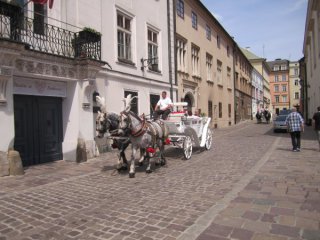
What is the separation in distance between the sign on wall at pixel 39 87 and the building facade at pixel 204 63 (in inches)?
297

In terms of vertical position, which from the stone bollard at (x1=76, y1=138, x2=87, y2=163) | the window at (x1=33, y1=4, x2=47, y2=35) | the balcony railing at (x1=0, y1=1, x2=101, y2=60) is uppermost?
the window at (x1=33, y1=4, x2=47, y2=35)

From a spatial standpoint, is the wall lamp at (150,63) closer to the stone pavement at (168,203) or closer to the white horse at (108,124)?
the stone pavement at (168,203)

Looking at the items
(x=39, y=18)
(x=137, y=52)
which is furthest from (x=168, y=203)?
(x=137, y=52)

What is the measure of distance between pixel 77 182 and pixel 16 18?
4.56 meters

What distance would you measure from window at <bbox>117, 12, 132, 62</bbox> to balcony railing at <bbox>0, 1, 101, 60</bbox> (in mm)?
2697

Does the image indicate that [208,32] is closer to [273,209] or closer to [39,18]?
[39,18]

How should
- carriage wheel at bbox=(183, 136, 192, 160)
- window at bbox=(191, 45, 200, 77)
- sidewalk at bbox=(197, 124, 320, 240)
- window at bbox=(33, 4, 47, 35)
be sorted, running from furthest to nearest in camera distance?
window at bbox=(191, 45, 200, 77)
carriage wheel at bbox=(183, 136, 192, 160)
window at bbox=(33, 4, 47, 35)
sidewalk at bbox=(197, 124, 320, 240)

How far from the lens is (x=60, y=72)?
10367 mm

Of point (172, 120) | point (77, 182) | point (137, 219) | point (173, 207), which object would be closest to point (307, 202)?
point (173, 207)

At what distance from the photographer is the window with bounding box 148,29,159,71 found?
1681 cm

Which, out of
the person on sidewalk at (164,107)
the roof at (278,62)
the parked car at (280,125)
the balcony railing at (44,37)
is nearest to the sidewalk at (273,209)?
the person on sidewalk at (164,107)

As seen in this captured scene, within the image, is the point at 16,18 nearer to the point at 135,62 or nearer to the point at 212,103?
the point at 135,62

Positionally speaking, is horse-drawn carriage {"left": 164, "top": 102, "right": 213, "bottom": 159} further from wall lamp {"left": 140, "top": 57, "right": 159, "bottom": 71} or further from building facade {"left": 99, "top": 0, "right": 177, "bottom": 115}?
wall lamp {"left": 140, "top": 57, "right": 159, "bottom": 71}

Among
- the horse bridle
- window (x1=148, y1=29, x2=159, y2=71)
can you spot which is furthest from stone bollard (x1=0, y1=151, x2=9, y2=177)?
window (x1=148, y1=29, x2=159, y2=71)
